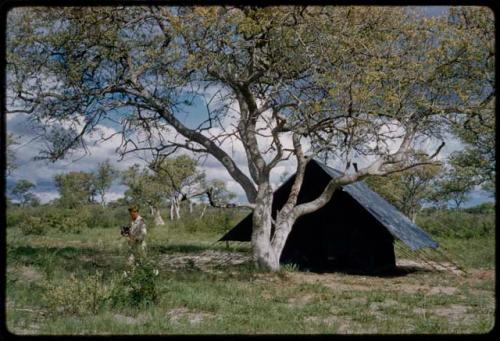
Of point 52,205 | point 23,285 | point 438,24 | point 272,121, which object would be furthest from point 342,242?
point 52,205

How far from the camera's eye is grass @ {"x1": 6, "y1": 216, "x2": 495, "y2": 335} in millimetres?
6574

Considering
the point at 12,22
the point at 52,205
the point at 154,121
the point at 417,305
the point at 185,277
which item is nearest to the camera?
the point at 417,305

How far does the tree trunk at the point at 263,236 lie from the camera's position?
1255cm

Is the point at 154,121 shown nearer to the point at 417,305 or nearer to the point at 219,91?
the point at 219,91

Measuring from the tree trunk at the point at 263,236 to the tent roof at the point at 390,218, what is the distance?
2.60 metres

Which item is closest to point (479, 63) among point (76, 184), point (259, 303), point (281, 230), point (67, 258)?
point (281, 230)

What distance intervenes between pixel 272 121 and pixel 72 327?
759cm

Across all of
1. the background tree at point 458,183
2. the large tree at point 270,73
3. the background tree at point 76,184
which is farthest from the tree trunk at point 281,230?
the background tree at point 76,184

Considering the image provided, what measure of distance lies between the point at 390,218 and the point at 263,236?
3974mm

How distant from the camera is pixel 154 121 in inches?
571

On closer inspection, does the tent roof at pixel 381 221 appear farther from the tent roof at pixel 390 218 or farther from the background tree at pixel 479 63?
the background tree at pixel 479 63

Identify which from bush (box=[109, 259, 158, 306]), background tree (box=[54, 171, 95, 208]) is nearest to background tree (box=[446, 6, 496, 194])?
bush (box=[109, 259, 158, 306])

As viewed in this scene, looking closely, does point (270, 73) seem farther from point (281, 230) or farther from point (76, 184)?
point (76, 184)

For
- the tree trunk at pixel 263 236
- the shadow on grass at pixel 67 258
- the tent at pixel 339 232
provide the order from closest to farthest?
the shadow on grass at pixel 67 258, the tree trunk at pixel 263 236, the tent at pixel 339 232
